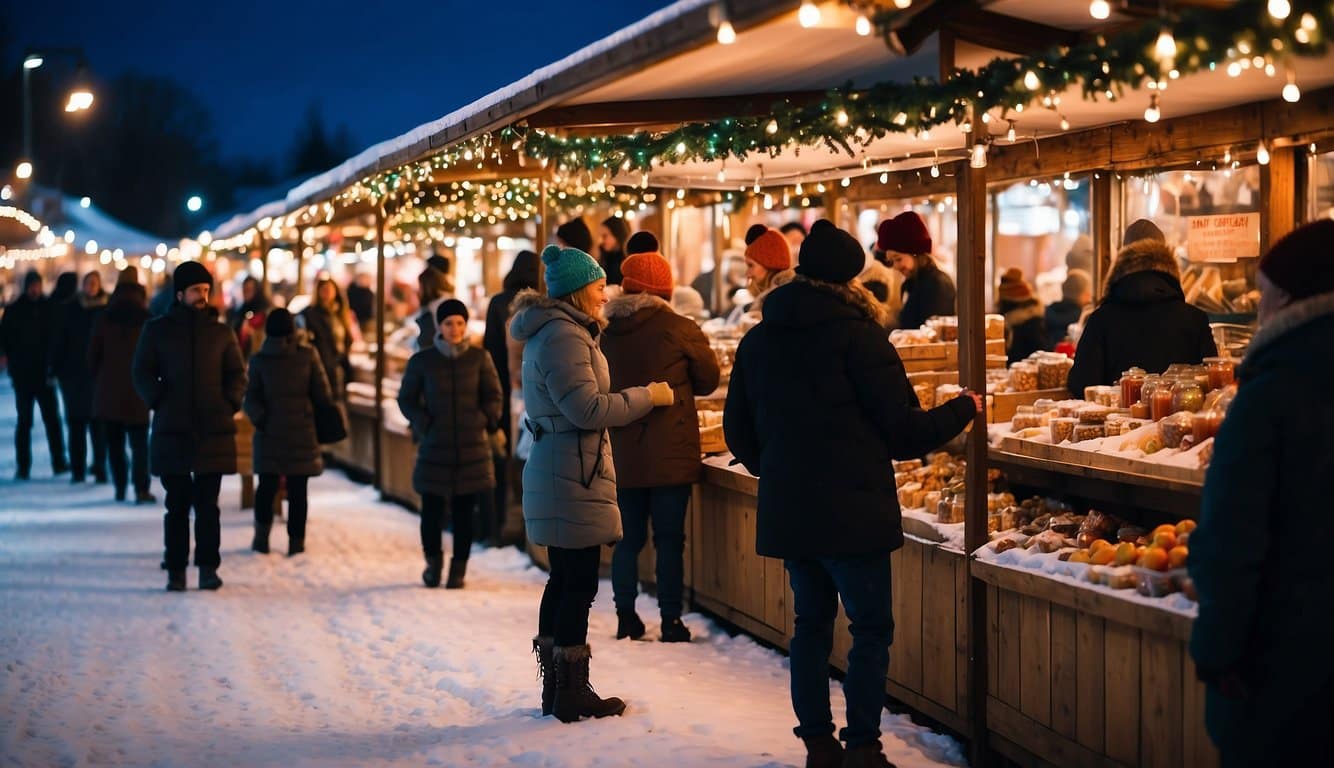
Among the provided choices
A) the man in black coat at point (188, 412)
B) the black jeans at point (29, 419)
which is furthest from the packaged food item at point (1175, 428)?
the black jeans at point (29, 419)

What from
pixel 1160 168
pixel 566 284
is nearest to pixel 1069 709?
pixel 566 284

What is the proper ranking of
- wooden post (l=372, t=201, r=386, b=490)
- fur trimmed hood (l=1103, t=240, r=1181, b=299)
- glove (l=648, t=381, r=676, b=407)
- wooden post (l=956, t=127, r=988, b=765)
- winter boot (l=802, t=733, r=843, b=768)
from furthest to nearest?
wooden post (l=372, t=201, r=386, b=490) → fur trimmed hood (l=1103, t=240, r=1181, b=299) → glove (l=648, t=381, r=676, b=407) → wooden post (l=956, t=127, r=988, b=765) → winter boot (l=802, t=733, r=843, b=768)

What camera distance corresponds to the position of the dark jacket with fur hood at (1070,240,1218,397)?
722 cm

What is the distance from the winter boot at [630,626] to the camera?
8.18 metres

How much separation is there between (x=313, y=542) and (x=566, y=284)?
6.06 metres

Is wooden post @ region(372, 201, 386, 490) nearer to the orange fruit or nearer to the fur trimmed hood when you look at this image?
the fur trimmed hood

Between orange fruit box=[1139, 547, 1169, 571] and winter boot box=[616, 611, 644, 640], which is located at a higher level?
orange fruit box=[1139, 547, 1169, 571]

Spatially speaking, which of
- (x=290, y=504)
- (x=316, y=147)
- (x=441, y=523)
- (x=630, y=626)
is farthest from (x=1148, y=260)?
(x=316, y=147)

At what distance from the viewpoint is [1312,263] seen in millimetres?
3832

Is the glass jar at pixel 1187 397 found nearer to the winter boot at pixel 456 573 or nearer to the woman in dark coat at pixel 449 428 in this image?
the woman in dark coat at pixel 449 428

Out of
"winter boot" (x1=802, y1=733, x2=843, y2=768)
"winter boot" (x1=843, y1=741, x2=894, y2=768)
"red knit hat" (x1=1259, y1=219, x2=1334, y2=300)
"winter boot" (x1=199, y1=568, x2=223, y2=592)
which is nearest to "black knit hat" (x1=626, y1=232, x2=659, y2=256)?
"winter boot" (x1=199, y1=568, x2=223, y2=592)

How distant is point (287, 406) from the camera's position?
431 inches

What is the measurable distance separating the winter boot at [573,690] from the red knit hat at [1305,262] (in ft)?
11.4

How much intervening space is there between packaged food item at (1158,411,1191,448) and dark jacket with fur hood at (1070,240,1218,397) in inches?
61.0
